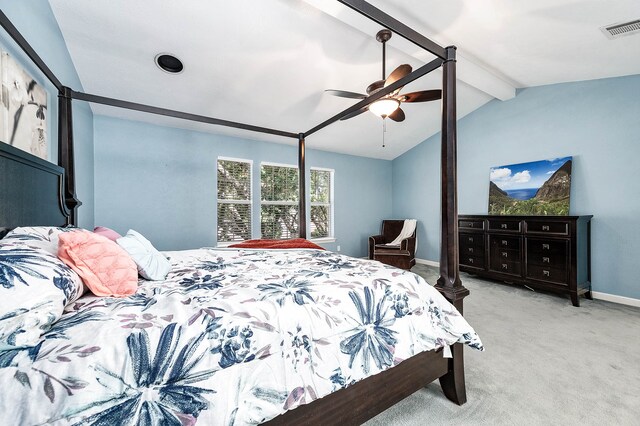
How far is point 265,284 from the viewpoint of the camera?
1238 millimetres

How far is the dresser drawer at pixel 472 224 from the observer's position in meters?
4.07

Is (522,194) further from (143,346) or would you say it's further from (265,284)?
(143,346)

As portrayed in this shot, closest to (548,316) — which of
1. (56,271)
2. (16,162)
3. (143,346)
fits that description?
(143,346)

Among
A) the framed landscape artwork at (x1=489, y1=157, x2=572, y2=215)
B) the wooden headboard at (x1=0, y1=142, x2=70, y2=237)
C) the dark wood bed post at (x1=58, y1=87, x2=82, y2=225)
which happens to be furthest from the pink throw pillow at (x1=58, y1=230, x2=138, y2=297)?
the framed landscape artwork at (x1=489, y1=157, x2=572, y2=215)

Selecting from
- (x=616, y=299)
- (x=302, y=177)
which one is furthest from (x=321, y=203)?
(x=616, y=299)

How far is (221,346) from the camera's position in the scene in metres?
0.88

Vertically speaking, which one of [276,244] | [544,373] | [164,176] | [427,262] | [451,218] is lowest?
[544,373]

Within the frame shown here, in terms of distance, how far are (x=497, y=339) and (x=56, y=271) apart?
296cm

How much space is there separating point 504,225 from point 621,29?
2.30m

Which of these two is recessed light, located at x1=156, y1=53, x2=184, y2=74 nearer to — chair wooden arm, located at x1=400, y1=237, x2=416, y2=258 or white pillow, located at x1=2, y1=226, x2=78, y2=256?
white pillow, located at x1=2, y1=226, x2=78, y2=256

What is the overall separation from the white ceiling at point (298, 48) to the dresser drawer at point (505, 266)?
244 cm

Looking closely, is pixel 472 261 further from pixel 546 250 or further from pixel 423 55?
pixel 423 55

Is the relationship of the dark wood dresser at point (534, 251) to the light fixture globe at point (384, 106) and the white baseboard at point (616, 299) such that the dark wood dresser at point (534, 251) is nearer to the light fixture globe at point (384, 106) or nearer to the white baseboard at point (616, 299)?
the white baseboard at point (616, 299)

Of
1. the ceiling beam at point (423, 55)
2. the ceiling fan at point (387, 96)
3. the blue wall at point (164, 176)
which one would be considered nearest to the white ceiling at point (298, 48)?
the ceiling beam at point (423, 55)
